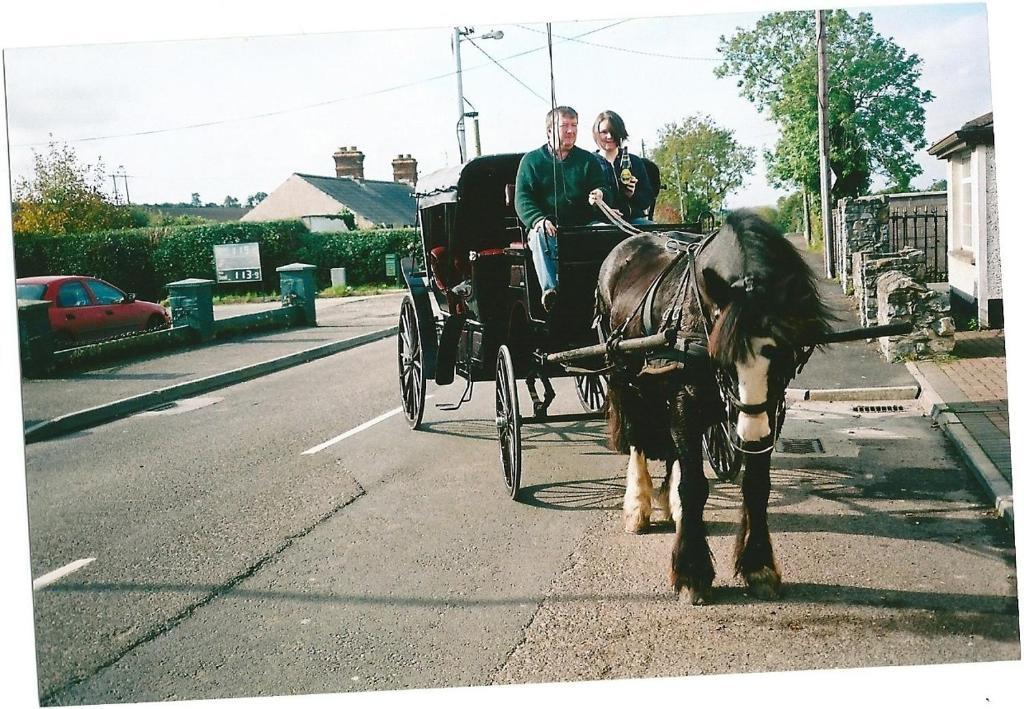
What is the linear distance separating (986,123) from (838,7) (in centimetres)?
194

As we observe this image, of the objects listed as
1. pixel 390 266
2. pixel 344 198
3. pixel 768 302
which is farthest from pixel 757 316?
pixel 390 266

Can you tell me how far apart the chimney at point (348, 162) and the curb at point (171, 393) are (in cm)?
278

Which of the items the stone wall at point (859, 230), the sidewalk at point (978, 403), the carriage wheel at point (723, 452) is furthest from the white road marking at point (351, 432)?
the sidewalk at point (978, 403)

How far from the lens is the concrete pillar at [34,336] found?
462cm

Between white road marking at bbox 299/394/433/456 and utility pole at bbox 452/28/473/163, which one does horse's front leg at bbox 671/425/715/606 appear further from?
white road marking at bbox 299/394/433/456

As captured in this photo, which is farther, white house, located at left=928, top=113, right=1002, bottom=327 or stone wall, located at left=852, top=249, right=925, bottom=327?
stone wall, located at left=852, top=249, right=925, bottom=327

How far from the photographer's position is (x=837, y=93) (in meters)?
5.35

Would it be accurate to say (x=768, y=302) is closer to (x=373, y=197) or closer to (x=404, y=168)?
(x=404, y=168)

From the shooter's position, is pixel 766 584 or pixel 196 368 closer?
pixel 766 584

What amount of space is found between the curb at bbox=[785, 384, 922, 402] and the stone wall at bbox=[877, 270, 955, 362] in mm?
825

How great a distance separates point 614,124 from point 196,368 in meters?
7.12

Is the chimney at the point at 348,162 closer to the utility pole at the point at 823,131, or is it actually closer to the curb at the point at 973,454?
the utility pole at the point at 823,131

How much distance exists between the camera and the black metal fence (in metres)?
9.35

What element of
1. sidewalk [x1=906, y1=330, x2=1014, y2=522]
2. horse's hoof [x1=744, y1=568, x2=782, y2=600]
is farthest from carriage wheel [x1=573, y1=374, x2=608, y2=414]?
horse's hoof [x1=744, y1=568, x2=782, y2=600]
